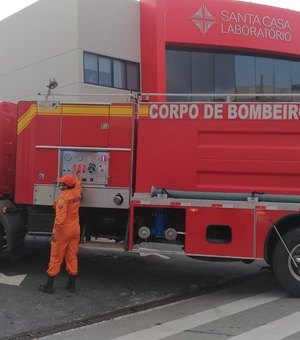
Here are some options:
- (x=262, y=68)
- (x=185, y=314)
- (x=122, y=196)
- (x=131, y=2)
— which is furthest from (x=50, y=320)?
(x=262, y=68)

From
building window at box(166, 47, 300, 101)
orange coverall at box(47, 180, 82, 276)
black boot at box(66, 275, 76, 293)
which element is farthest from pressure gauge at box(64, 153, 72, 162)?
building window at box(166, 47, 300, 101)

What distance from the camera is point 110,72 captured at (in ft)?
67.8

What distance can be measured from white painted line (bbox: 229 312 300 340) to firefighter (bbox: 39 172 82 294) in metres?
2.58

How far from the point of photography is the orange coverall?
6675 millimetres

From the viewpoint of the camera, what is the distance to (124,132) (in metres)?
7.29

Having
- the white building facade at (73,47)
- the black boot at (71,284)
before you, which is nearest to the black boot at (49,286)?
the black boot at (71,284)

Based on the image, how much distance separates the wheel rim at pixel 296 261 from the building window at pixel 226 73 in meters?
14.9

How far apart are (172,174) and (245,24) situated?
55.6 ft

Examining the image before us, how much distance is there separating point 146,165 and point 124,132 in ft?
1.90

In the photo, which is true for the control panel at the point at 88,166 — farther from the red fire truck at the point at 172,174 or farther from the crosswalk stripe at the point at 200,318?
the crosswalk stripe at the point at 200,318

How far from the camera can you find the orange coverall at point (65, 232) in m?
6.68

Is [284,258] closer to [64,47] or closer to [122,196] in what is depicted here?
[122,196]

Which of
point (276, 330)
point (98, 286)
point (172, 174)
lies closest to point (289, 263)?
point (276, 330)

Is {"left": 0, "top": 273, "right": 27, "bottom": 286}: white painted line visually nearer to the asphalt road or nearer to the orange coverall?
the asphalt road
